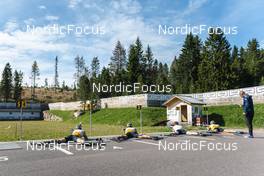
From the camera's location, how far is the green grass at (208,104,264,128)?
2910cm

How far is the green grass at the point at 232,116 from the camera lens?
29100mm

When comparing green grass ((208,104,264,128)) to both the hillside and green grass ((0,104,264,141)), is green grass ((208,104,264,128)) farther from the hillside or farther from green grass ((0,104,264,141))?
the hillside

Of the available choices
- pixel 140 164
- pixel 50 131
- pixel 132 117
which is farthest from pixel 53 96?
pixel 140 164

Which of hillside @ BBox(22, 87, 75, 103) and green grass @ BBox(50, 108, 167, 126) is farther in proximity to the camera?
hillside @ BBox(22, 87, 75, 103)

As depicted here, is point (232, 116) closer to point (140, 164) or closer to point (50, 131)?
point (50, 131)

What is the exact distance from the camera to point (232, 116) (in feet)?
107

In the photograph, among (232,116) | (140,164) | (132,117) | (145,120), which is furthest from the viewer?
(132,117)

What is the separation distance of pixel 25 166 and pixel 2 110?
79848 millimetres

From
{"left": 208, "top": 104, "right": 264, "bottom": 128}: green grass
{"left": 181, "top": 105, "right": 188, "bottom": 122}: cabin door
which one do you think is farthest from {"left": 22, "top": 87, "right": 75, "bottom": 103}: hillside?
{"left": 208, "top": 104, "right": 264, "bottom": 128}: green grass

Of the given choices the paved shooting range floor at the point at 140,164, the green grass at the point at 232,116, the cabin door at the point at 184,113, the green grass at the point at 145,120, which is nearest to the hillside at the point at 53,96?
the green grass at the point at 145,120

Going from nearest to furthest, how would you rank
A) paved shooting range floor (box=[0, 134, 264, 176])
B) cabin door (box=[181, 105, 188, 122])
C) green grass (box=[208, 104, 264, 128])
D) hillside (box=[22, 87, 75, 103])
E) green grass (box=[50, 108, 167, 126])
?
paved shooting range floor (box=[0, 134, 264, 176])
green grass (box=[208, 104, 264, 128])
cabin door (box=[181, 105, 188, 122])
green grass (box=[50, 108, 167, 126])
hillside (box=[22, 87, 75, 103])

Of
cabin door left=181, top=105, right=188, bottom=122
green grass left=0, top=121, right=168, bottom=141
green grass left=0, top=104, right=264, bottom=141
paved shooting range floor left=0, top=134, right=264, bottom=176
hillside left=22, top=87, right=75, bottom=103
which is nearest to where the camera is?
paved shooting range floor left=0, top=134, right=264, bottom=176

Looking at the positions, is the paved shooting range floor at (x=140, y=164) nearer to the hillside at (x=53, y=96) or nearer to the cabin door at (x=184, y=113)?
the cabin door at (x=184, y=113)

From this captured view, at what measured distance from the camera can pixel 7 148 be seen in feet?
41.5
